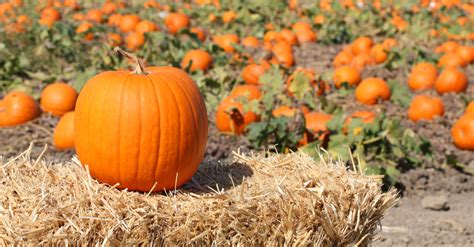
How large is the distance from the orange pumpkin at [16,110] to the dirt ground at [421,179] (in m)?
0.08

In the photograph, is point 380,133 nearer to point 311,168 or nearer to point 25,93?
point 311,168

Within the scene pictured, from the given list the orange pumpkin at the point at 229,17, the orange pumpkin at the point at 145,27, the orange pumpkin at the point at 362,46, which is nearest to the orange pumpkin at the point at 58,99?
the orange pumpkin at the point at 145,27

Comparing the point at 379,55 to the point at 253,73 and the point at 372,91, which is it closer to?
the point at 372,91

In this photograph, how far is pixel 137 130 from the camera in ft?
12.1

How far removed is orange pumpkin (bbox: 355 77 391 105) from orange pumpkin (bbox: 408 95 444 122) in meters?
0.44

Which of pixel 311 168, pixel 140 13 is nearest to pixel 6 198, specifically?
pixel 311 168

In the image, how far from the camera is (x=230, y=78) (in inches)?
341

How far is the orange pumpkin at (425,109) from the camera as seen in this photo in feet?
25.7

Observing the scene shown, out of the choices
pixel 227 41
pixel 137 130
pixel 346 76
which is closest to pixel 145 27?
pixel 227 41

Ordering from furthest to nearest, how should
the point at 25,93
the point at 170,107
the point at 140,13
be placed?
1. the point at 140,13
2. the point at 25,93
3. the point at 170,107

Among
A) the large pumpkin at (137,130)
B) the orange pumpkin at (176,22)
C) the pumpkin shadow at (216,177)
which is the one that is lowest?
the orange pumpkin at (176,22)

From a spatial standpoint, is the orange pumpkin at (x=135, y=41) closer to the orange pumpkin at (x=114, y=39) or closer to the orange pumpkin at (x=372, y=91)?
the orange pumpkin at (x=114, y=39)

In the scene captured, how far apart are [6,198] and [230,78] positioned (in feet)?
17.4

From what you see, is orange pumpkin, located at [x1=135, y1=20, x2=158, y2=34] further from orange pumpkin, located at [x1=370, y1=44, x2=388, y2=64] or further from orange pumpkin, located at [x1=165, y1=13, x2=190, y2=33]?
orange pumpkin, located at [x1=370, y1=44, x2=388, y2=64]
